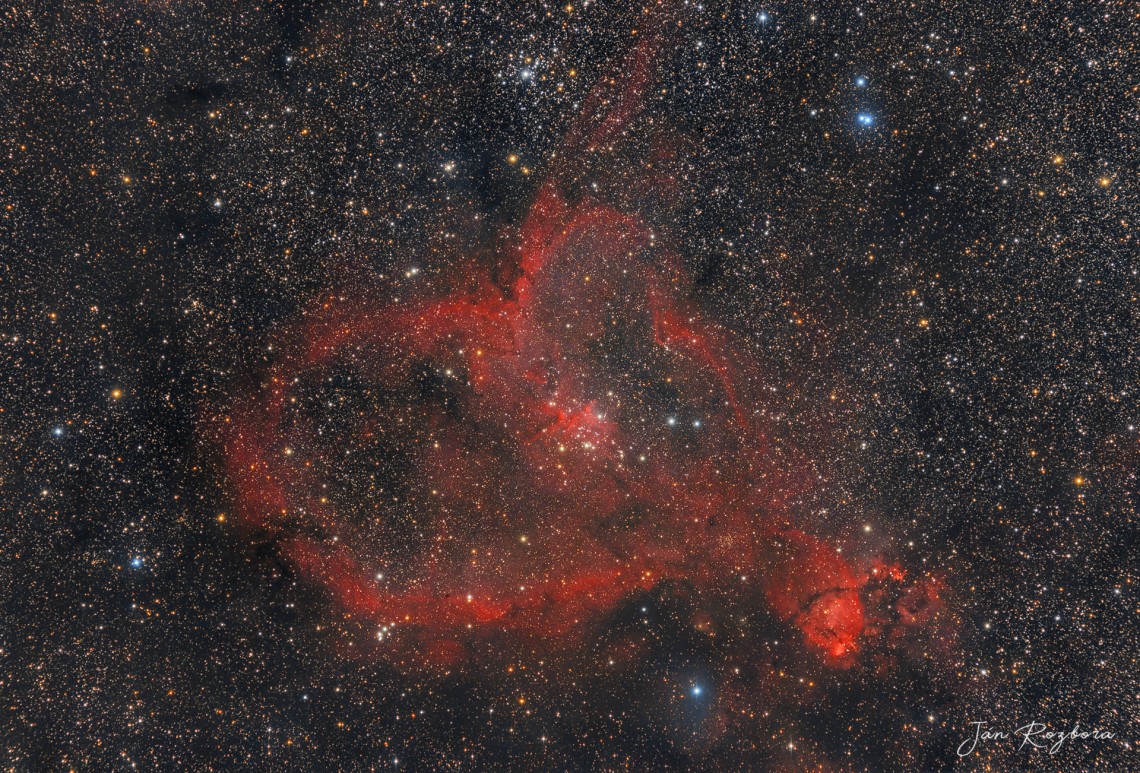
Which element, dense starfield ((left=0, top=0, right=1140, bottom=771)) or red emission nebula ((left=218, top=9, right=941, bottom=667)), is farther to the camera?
red emission nebula ((left=218, top=9, right=941, bottom=667))

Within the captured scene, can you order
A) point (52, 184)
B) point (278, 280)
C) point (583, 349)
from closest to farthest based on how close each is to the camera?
point (52, 184) < point (278, 280) < point (583, 349)

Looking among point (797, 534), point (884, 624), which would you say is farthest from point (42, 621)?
point (884, 624)

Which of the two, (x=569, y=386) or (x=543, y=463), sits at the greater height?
(x=569, y=386)

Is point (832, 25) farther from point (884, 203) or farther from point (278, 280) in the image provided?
point (278, 280)
